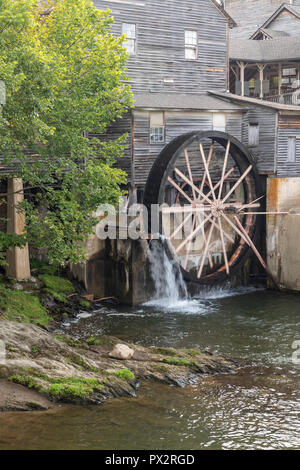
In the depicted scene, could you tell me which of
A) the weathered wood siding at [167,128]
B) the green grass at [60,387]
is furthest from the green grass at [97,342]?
the weathered wood siding at [167,128]

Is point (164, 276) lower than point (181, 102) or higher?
lower

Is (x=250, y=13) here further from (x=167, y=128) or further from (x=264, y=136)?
(x=167, y=128)

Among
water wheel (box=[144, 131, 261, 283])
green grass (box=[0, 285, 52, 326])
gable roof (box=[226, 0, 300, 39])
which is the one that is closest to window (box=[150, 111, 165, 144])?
water wheel (box=[144, 131, 261, 283])

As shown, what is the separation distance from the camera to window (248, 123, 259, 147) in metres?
23.8

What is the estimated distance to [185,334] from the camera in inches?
670

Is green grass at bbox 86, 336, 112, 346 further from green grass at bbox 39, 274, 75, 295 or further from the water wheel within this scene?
the water wheel

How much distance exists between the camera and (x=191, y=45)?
2478cm

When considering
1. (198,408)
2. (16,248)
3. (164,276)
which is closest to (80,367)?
(198,408)

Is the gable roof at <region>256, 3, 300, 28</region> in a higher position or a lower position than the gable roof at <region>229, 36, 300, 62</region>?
higher

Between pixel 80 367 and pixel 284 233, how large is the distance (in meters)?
12.2

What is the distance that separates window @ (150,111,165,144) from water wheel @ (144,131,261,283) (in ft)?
3.32


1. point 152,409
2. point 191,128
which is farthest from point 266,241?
point 152,409

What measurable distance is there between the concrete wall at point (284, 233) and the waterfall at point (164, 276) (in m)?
3.84

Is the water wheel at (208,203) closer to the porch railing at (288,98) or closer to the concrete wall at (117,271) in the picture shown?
the concrete wall at (117,271)
